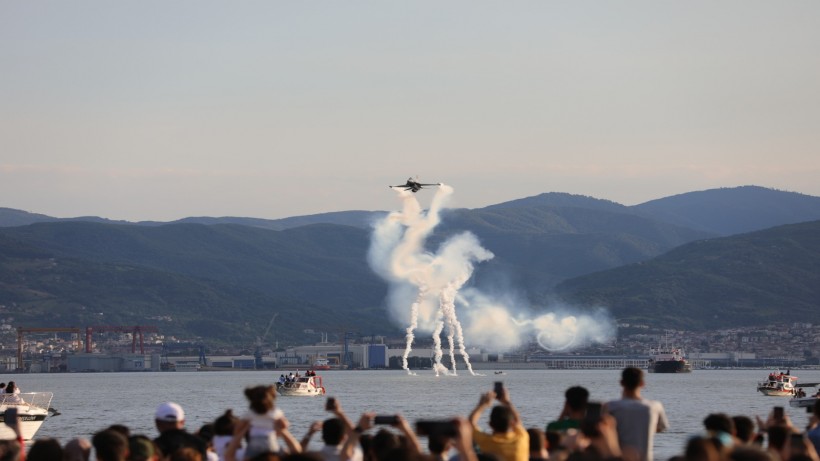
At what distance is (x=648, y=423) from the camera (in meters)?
24.6

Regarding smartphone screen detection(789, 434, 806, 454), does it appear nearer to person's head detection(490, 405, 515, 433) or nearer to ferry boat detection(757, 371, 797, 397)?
person's head detection(490, 405, 515, 433)

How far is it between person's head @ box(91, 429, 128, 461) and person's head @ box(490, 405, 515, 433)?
223 inches

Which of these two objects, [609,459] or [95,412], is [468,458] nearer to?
[609,459]

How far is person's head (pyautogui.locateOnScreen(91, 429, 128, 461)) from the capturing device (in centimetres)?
2123

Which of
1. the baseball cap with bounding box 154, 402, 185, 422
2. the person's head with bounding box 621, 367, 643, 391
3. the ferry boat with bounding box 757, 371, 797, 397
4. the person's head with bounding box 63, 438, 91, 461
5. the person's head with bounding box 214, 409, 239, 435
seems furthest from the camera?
the ferry boat with bounding box 757, 371, 797, 397

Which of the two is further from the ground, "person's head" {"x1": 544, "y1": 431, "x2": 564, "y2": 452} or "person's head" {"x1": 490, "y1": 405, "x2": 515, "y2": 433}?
"person's head" {"x1": 490, "y1": 405, "x2": 515, "y2": 433}

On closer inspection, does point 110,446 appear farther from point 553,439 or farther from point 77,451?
point 553,439

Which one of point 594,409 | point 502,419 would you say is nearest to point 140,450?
point 502,419

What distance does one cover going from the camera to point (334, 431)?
2484cm

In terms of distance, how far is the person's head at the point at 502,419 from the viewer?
2366 centimetres

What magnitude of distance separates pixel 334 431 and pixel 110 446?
15.1 ft

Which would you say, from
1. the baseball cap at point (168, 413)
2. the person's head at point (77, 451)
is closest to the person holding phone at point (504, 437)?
Answer: the baseball cap at point (168, 413)

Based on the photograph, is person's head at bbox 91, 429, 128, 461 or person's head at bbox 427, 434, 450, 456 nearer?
person's head at bbox 91, 429, 128, 461

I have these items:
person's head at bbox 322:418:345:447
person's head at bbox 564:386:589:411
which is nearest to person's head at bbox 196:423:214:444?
person's head at bbox 322:418:345:447
